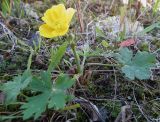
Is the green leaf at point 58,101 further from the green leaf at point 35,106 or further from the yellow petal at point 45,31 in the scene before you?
the yellow petal at point 45,31

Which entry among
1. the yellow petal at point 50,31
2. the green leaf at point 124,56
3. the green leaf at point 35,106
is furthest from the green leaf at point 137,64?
the green leaf at point 35,106

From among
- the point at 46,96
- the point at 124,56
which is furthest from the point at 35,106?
the point at 124,56

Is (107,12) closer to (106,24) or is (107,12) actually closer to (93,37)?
(106,24)

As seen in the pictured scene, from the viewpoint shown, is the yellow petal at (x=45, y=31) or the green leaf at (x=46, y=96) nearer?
the green leaf at (x=46, y=96)

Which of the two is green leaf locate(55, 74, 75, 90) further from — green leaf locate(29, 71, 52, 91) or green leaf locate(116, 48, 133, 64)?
green leaf locate(116, 48, 133, 64)

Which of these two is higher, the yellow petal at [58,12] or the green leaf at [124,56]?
the yellow petal at [58,12]
